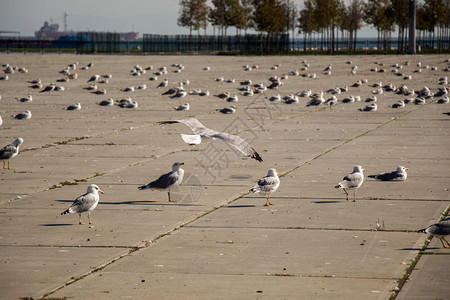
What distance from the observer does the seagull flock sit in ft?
36.0

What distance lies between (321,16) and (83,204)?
88164 mm

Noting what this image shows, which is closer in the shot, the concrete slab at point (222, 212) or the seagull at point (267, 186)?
the concrete slab at point (222, 212)

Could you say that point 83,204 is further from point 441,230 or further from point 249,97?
point 249,97

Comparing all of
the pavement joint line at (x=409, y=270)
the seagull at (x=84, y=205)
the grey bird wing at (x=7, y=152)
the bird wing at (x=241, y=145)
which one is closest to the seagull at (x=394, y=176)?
the bird wing at (x=241, y=145)

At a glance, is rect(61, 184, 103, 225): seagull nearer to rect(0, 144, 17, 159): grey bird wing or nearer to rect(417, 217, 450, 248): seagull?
rect(417, 217, 450, 248): seagull

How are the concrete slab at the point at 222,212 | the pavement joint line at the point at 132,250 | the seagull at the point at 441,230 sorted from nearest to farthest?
the pavement joint line at the point at 132,250, the concrete slab at the point at 222,212, the seagull at the point at 441,230

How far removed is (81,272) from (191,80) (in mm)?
39498

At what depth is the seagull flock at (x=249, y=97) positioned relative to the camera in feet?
36.0

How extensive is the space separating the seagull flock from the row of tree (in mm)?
32308

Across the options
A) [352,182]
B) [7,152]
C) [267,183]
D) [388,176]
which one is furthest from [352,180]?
[7,152]

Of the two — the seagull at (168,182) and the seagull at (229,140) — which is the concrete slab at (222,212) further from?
A: the seagull at (229,140)

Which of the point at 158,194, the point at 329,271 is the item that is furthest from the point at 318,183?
the point at 329,271

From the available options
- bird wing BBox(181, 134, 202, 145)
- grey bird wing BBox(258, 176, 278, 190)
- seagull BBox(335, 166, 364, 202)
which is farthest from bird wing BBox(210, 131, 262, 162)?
seagull BBox(335, 166, 364, 202)

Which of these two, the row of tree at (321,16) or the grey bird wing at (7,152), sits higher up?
the row of tree at (321,16)
